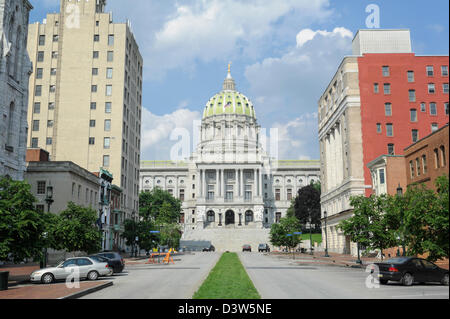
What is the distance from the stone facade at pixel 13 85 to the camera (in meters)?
38.6

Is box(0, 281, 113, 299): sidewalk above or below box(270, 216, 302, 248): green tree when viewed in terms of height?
below

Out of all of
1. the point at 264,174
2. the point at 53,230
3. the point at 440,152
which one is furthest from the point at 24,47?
the point at 264,174

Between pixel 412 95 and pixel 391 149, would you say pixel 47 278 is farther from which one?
pixel 412 95

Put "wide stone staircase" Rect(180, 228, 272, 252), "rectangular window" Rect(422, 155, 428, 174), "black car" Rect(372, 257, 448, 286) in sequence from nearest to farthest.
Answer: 1. "black car" Rect(372, 257, 448, 286)
2. "rectangular window" Rect(422, 155, 428, 174)
3. "wide stone staircase" Rect(180, 228, 272, 252)

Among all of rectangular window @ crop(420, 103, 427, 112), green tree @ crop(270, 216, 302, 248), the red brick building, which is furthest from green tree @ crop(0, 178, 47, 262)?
rectangular window @ crop(420, 103, 427, 112)

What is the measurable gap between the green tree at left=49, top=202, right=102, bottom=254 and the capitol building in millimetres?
74414

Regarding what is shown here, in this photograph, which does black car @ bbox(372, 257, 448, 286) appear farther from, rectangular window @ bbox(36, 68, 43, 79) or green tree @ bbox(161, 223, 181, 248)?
rectangular window @ bbox(36, 68, 43, 79)

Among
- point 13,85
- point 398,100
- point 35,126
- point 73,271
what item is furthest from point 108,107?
point 73,271

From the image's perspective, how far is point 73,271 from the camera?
78.7 feet

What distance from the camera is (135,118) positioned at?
78375 millimetres

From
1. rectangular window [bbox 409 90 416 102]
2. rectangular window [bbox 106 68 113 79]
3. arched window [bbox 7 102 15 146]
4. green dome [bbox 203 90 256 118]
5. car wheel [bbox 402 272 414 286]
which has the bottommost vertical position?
car wheel [bbox 402 272 414 286]

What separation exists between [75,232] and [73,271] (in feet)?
22.5

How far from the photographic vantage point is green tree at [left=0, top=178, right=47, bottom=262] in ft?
72.0
